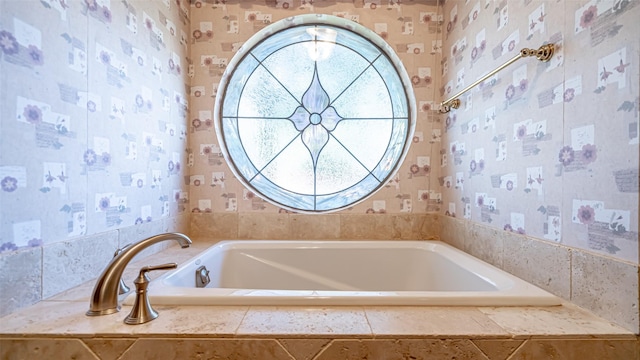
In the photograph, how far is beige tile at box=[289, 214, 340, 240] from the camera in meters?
1.67

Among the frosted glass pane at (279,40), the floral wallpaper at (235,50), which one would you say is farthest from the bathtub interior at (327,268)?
the frosted glass pane at (279,40)

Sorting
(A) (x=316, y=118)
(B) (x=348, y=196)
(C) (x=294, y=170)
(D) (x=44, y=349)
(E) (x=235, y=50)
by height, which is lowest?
(D) (x=44, y=349)

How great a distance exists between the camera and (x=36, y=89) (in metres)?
0.78

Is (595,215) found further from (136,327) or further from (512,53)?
(136,327)

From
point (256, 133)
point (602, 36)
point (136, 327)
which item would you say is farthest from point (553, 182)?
point (256, 133)

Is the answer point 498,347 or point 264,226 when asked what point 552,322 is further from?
point 264,226

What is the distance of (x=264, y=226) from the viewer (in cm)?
167

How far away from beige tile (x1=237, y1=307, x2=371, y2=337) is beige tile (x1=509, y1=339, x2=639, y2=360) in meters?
0.36

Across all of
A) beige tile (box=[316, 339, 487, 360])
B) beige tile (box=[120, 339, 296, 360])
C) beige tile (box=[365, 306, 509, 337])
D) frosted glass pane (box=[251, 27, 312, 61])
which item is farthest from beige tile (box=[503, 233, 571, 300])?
frosted glass pane (box=[251, 27, 312, 61])

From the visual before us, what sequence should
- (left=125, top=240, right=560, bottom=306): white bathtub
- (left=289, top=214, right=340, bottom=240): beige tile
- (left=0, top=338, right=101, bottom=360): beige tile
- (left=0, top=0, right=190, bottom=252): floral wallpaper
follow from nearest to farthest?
(left=0, top=338, right=101, bottom=360): beige tile → (left=0, top=0, right=190, bottom=252): floral wallpaper → (left=125, top=240, right=560, bottom=306): white bathtub → (left=289, top=214, right=340, bottom=240): beige tile

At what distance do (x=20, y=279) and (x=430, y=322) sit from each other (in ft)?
3.52

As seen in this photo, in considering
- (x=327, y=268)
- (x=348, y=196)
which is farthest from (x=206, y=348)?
(x=348, y=196)

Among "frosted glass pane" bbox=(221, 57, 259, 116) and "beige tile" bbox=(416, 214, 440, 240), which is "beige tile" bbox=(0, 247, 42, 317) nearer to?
"frosted glass pane" bbox=(221, 57, 259, 116)

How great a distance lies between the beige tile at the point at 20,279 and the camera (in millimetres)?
703
